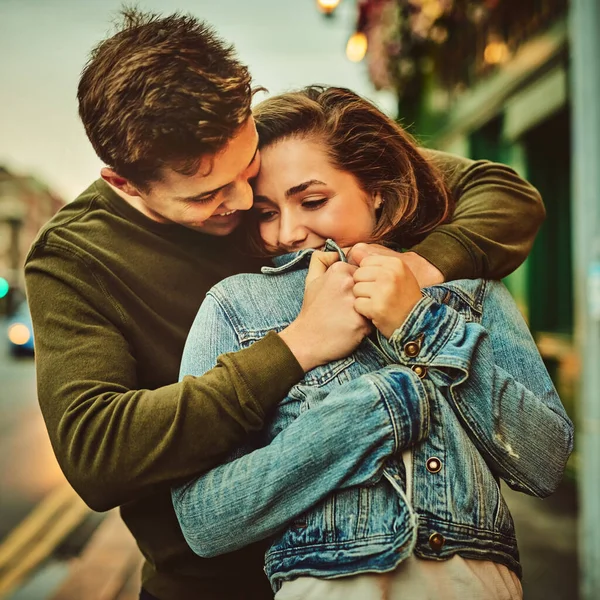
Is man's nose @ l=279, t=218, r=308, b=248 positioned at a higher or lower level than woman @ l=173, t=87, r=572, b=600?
higher

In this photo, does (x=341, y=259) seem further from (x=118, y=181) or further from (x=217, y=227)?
(x=118, y=181)

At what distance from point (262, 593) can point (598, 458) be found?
1797 mm

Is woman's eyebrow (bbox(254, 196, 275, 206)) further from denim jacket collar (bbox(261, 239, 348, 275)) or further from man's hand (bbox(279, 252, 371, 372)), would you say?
man's hand (bbox(279, 252, 371, 372))

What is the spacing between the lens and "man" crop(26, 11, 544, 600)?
3.61 ft

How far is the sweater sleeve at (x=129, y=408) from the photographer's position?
1.09 meters

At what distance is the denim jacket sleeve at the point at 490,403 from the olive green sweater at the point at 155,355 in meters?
0.19

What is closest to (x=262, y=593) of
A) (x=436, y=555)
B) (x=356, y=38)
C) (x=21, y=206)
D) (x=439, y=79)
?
(x=436, y=555)

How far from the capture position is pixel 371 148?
1389 mm

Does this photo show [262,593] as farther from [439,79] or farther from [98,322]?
[439,79]

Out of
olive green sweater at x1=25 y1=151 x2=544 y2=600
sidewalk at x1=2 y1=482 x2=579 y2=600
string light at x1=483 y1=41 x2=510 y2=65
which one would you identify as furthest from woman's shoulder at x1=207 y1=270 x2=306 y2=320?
sidewalk at x1=2 y1=482 x2=579 y2=600

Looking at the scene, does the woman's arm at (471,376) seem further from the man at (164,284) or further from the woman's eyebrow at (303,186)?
the woman's eyebrow at (303,186)

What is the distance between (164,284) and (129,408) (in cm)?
35

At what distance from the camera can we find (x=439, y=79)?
2801 millimetres

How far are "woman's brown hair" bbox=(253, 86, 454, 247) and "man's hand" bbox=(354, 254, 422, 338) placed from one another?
0.69ft
